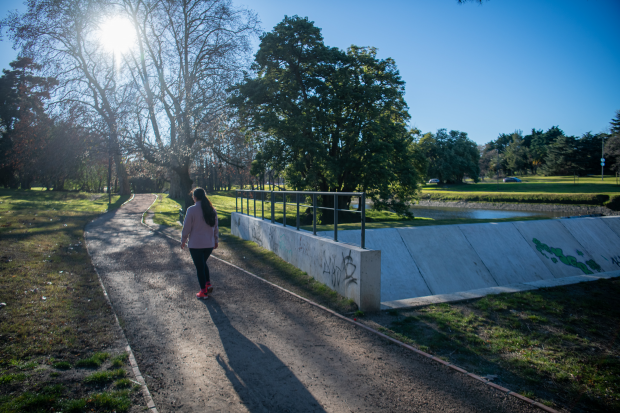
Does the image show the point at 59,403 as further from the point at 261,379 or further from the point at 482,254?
the point at 482,254

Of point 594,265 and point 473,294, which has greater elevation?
point 473,294

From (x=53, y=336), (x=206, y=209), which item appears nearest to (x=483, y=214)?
(x=206, y=209)

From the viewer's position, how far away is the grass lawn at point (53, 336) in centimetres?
306

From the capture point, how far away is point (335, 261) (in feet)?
21.0

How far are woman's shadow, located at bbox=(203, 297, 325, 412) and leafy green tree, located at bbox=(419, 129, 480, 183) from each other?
56801 millimetres

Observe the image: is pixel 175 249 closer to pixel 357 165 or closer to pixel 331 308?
pixel 331 308

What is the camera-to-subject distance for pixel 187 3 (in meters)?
22.9

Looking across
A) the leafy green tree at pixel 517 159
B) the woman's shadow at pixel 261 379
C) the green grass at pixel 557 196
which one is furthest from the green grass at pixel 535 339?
the leafy green tree at pixel 517 159

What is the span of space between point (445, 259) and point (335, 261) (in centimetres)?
458

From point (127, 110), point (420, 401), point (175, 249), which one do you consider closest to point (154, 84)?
point (127, 110)

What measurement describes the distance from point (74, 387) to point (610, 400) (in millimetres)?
4791

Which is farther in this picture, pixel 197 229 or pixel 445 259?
pixel 445 259

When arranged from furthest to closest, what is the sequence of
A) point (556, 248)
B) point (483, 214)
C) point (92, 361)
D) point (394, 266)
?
point (483, 214) → point (556, 248) → point (394, 266) → point (92, 361)

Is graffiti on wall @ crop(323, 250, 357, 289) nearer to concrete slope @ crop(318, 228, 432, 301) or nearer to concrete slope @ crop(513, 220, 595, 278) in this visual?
concrete slope @ crop(318, 228, 432, 301)
